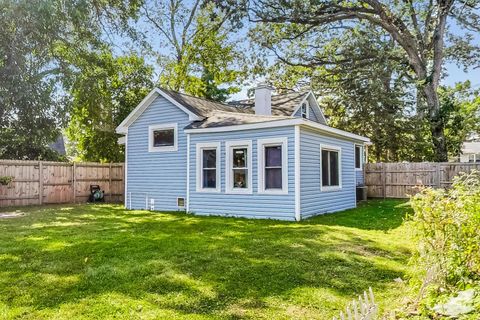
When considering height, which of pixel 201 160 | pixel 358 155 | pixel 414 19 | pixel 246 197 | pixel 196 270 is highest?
pixel 414 19

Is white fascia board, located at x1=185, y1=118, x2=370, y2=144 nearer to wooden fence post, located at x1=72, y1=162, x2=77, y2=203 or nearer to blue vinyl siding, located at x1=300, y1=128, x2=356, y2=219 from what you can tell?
blue vinyl siding, located at x1=300, y1=128, x2=356, y2=219

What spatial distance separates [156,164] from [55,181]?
17.3 ft

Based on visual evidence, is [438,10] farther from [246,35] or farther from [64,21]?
[64,21]

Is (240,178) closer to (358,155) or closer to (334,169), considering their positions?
(334,169)

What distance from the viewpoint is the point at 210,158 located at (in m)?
11.3

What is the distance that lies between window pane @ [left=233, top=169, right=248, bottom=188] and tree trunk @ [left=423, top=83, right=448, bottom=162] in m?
12.8

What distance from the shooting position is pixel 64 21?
1307 centimetres

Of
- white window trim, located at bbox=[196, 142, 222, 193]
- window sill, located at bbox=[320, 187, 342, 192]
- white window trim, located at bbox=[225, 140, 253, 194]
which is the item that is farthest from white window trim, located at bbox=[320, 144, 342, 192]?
white window trim, located at bbox=[196, 142, 222, 193]

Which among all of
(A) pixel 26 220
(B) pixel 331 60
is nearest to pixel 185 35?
(B) pixel 331 60

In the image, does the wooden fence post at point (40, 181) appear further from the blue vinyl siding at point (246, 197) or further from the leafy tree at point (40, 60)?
the blue vinyl siding at point (246, 197)

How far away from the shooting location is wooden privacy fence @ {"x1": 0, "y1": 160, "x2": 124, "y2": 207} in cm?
1379

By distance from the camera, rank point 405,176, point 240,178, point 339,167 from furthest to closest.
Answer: point 405,176
point 339,167
point 240,178

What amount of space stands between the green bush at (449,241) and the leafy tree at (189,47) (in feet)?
77.8

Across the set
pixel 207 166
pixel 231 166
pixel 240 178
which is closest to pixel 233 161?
pixel 231 166
